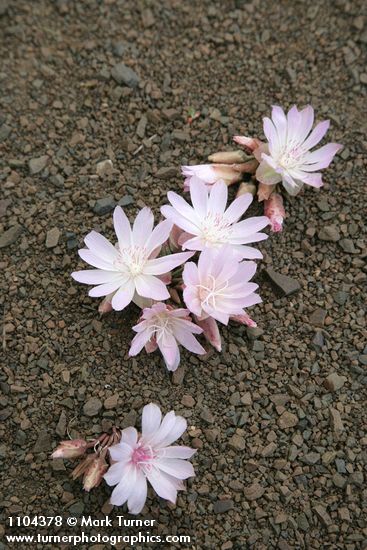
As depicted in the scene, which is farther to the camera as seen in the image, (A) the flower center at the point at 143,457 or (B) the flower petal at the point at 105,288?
(B) the flower petal at the point at 105,288

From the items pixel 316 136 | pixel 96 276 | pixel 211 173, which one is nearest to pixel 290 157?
pixel 316 136

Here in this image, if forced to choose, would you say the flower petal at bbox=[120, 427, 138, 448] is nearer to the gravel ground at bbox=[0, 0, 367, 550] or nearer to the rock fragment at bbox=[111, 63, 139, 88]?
the gravel ground at bbox=[0, 0, 367, 550]

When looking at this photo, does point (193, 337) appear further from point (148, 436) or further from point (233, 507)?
point (233, 507)

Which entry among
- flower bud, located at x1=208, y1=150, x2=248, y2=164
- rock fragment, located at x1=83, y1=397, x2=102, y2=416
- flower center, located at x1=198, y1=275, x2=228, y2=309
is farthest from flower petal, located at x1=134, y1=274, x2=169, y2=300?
flower bud, located at x1=208, y1=150, x2=248, y2=164

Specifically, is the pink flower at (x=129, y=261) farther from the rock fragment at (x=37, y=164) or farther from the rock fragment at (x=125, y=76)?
the rock fragment at (x=125, y=76)

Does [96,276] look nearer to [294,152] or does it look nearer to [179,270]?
[179,270]

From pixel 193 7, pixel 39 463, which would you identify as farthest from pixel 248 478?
pixel 193 7

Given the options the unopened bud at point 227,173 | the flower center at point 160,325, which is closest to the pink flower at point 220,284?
the flower center at point 160,325
